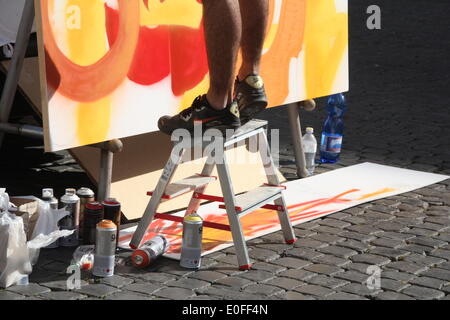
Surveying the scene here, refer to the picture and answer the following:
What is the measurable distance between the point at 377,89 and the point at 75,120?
16.6 feet

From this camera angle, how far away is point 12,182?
19.1 feet

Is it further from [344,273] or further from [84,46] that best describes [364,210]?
[84,46]

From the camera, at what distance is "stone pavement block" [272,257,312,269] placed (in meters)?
4.63

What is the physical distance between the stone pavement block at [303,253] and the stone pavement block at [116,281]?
876mm

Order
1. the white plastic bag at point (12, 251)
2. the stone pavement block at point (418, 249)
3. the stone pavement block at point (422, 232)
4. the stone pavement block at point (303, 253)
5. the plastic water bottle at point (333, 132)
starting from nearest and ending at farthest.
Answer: the white plastic bag at point (12, 251), the stone pavement block at point (303, 253), the stone pavement block at point (418, 249), the stone pavement block at point (422, 232), the plastic water bottle at point (333, 132)

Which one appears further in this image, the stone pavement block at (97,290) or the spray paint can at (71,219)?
the spray paint can at (71,219)

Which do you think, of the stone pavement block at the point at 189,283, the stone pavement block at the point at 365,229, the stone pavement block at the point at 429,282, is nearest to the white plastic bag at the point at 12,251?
the stone pavement block at the point at 189,283

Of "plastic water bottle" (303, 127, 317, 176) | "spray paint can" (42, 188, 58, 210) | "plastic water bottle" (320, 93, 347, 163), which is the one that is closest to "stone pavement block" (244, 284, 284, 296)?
"spray paint can" (42, 188, 58, 210)

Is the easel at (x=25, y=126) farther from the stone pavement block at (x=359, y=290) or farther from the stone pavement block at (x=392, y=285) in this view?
the stone pavement block at (x=392, y=285)

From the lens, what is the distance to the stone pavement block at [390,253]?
4.80 meters

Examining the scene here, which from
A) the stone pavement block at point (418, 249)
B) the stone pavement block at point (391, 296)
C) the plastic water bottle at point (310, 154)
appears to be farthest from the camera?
the plastic water bottle at point (310, 154)

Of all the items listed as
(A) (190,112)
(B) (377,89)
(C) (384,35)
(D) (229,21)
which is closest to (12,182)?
(A) (190,112)

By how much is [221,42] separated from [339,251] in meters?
1.26

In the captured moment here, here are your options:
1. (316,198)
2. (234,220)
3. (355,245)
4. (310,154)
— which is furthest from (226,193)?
(310,154)
